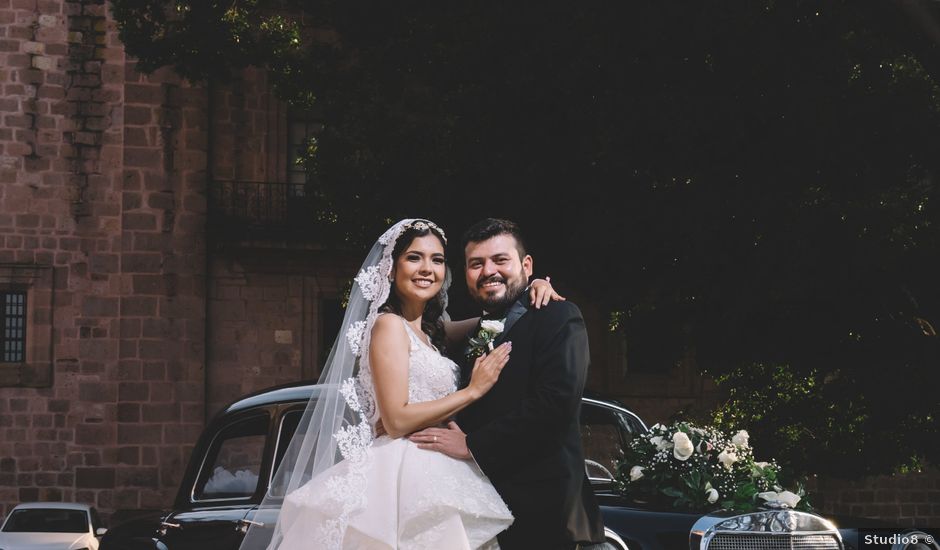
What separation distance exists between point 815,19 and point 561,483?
8979 millimetres

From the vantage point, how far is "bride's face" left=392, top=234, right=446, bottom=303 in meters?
4.44

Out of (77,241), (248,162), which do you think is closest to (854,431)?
(248,162)

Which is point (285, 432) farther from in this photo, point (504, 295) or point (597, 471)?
point (504, 295)

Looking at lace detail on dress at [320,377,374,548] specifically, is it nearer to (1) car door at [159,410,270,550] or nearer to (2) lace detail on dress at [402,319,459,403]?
(2) lace detail on dress at [402,319,459,403]

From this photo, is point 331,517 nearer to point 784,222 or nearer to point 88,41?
point 784,222

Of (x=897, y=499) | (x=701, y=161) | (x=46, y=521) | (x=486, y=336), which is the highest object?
(x=701, y=161)

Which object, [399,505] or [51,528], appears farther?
[51,528]

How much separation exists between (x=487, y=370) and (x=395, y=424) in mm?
404

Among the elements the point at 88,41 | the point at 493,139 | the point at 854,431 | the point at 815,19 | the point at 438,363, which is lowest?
the point at 854,431

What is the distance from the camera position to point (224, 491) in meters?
6.65

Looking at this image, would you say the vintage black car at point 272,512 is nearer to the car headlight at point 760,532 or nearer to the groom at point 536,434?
the car headlight at point 760,532

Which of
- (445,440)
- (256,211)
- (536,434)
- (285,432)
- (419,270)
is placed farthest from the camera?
(256,211)

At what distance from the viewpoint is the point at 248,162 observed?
68.2 feet

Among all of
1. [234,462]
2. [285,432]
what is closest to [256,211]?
[234,462]
